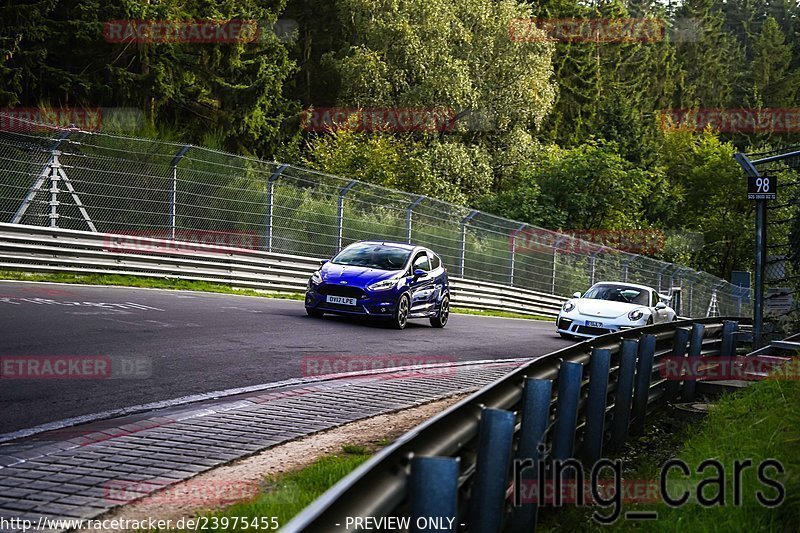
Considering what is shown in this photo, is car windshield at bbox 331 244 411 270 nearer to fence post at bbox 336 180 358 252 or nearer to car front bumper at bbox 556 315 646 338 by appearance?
car front bumper at bbox 556 315 646 338

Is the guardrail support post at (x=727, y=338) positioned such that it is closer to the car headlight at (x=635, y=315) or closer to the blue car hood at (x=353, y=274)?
the blue car hood at (x=353, y=274)

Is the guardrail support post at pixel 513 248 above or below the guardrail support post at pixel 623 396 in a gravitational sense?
above

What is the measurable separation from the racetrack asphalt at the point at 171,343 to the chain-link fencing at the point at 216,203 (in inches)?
95.3

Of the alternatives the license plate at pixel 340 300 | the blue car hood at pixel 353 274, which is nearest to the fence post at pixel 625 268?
the blue car hood at pixel 353 274

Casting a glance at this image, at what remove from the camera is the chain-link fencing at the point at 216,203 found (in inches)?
784

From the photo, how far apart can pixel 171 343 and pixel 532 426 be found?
7.62 meters

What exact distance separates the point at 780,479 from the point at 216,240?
1860cm

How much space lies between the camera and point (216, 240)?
23.1m

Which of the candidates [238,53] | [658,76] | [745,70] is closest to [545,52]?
[238,53]

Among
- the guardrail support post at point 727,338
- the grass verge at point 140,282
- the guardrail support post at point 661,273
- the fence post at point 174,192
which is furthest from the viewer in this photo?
the guardrail support post at point 661,273

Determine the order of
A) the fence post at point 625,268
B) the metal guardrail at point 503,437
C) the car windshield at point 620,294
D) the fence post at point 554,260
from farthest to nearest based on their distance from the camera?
1. the fence post at point 625,268
2. the fence post at point 554,260
3. the car windshield at point 620,294
4. the metal guardrail at point 503,437

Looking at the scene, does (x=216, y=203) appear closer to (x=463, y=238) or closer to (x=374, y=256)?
(x=374, y=256)

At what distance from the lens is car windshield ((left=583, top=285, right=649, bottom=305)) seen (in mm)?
20844

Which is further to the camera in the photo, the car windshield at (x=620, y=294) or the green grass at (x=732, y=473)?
the car windshield at (x=620, y=294)
